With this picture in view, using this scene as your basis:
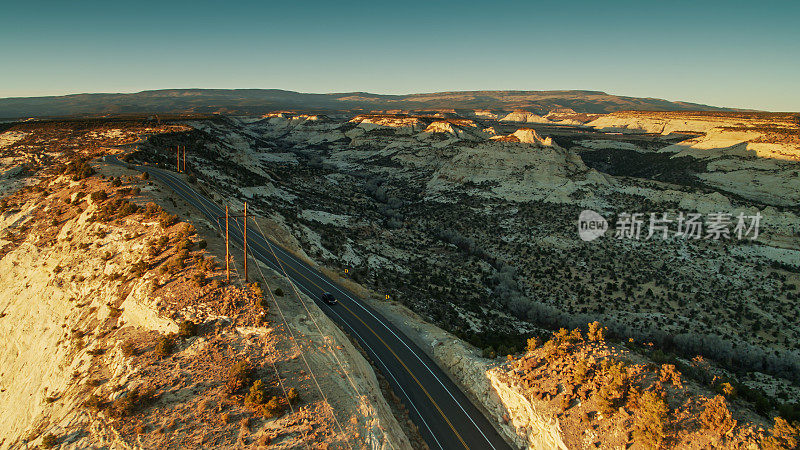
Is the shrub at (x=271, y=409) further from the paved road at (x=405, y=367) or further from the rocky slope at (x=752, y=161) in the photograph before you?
the rocky slope at (x=752, y=161)

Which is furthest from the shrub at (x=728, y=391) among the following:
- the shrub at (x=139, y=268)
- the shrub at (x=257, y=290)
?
the shrub at (x=139, y=268)

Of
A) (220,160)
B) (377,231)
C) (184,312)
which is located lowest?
(377,231)

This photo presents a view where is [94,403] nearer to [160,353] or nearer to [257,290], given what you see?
[160,353]

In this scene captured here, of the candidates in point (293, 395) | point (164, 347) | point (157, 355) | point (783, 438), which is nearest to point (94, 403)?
point (157, 355)

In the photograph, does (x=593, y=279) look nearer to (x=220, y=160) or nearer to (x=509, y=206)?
(x=509, y=206)

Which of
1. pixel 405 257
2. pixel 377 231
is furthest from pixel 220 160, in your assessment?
pixel 405 257
